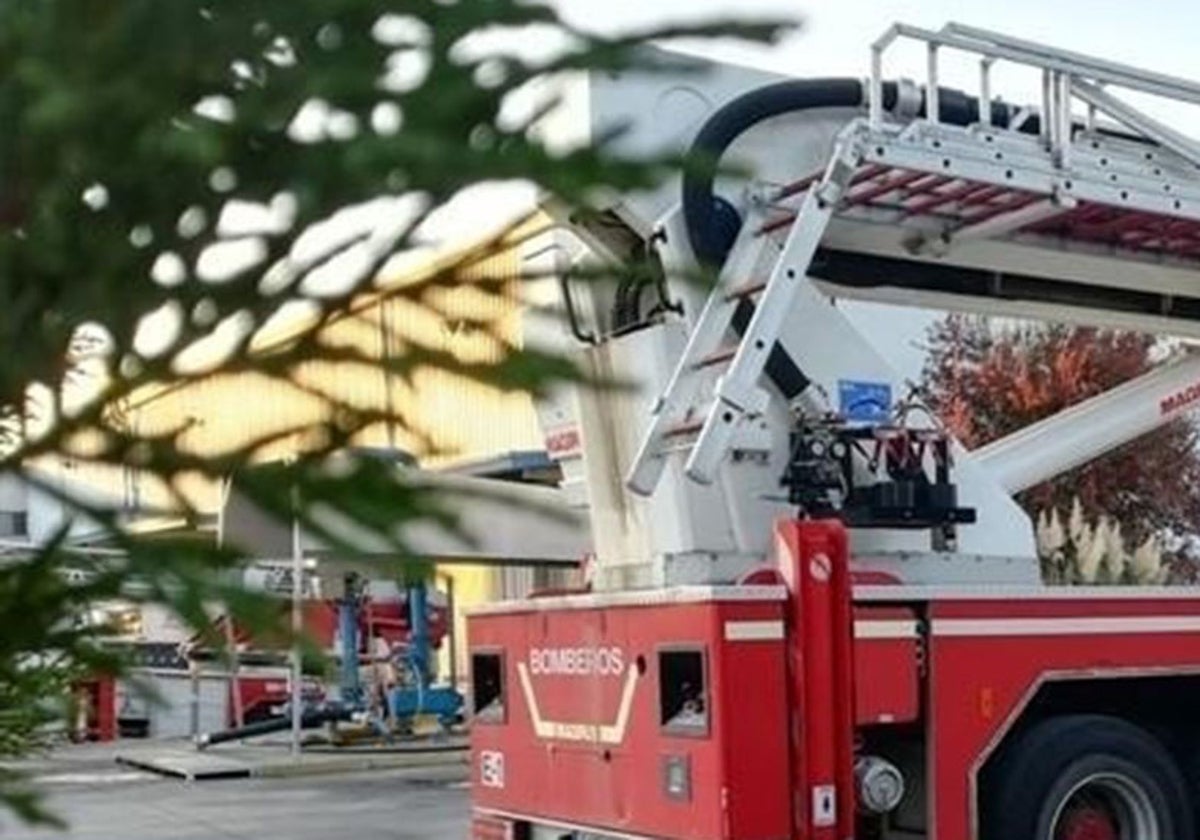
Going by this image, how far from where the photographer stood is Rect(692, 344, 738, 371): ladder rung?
7.22m

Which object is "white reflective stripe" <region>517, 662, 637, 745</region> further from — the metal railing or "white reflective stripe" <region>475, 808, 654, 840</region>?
the metal railing

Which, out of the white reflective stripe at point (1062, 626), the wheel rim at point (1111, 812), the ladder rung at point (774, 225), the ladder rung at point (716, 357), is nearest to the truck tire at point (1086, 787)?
the wheel rim at point (1111, 812)

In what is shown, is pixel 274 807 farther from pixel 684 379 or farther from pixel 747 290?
pixel 747 290

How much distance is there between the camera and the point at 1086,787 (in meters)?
7.74

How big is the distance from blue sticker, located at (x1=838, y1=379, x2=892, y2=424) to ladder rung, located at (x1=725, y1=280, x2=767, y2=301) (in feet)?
2.36

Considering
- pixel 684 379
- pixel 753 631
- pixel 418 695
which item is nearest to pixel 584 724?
pixel 753 631

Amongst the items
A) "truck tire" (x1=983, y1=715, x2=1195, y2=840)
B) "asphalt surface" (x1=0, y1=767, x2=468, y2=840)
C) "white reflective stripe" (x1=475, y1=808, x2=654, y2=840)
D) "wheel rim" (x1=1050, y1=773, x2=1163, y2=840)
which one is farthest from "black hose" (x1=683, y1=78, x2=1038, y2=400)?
"asphalt surface" (x1=0, y1=767, x2=468, y2=840)

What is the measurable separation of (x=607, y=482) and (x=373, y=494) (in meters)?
6.13

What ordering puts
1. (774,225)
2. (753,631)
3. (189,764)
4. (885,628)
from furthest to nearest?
1. (189,764)
2. (774,225)
3. (885,628)
4. (753,631)

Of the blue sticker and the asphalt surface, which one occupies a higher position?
the blue sticker

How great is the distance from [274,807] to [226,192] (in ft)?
47.5

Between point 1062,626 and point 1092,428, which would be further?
point 1092,428

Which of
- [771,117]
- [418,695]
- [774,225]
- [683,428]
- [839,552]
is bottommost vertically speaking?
[418,695]

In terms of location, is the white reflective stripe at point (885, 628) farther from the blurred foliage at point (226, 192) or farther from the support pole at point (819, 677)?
the blurred foliage at point (226, 192)
